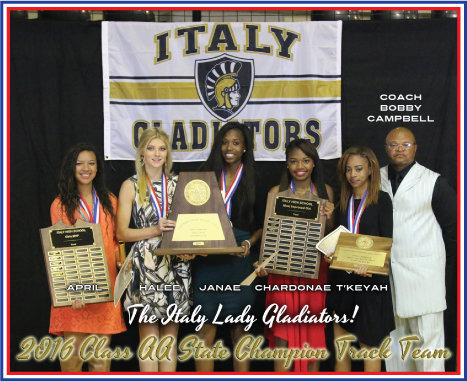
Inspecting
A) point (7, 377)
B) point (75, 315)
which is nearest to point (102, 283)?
point (75, 315)

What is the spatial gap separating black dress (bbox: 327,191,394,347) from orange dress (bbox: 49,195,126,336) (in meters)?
1.44

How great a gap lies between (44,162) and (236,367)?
6.90 feet

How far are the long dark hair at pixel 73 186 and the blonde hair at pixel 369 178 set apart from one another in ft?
4.99

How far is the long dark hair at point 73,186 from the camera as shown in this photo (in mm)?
4402

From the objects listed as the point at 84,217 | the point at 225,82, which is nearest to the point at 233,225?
the point at 84,217

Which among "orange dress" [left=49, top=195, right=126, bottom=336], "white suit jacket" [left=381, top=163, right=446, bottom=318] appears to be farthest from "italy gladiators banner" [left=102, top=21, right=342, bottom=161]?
"orange dress" [left=49, top=195, right=126, bottom=336]

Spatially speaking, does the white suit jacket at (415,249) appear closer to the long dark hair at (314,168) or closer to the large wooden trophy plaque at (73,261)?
the long dark hair at (314,168)

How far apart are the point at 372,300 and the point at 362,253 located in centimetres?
36

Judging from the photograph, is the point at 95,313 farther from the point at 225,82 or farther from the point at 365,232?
the point at 225,82

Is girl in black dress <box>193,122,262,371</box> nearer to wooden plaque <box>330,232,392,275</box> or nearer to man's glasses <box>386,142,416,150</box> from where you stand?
wooden plaque <box>330,232,392,275</box>

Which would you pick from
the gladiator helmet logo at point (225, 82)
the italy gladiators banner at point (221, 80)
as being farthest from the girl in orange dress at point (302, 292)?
the gladiator helmet logo at point (225, 82)

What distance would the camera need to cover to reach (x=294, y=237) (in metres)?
4.39

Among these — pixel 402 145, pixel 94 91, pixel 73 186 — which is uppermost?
pixel 94 91

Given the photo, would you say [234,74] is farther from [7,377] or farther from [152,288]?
[7,377]
